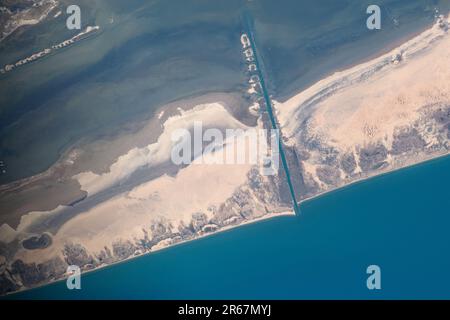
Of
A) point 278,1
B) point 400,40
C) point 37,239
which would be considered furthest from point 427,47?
point 37,239

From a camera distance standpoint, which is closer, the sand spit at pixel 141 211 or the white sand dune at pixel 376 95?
the white sand dune at pixel 376 95

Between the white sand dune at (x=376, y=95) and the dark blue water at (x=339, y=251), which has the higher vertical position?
the white sand dune at (x=376, y=95)

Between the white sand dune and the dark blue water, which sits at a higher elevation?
the white sand dune

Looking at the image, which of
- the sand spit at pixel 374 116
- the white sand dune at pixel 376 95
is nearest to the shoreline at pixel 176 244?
the sand spit at pixel 374 116

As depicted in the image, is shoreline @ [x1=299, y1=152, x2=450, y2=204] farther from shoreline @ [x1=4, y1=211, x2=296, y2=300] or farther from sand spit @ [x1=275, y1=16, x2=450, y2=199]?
shoreline @ [x1=4, y1=211, x2=296, y2=300]

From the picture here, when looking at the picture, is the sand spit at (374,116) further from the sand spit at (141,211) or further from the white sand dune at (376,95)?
the sand spit at (141,211)

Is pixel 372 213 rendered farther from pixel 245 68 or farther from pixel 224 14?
pixel 224 14

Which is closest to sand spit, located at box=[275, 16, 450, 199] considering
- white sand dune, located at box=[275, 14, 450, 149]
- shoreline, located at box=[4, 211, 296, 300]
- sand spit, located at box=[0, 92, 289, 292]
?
white sand dune, located at box=[275, 14, 450, 149]

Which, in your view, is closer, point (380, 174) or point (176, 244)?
point (380, 174)

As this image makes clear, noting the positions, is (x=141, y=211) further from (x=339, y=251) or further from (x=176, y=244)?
(x=339, y=251)

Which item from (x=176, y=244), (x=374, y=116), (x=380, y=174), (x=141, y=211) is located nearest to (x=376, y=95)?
(x=374, y=116)

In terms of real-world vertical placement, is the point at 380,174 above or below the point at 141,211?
above
